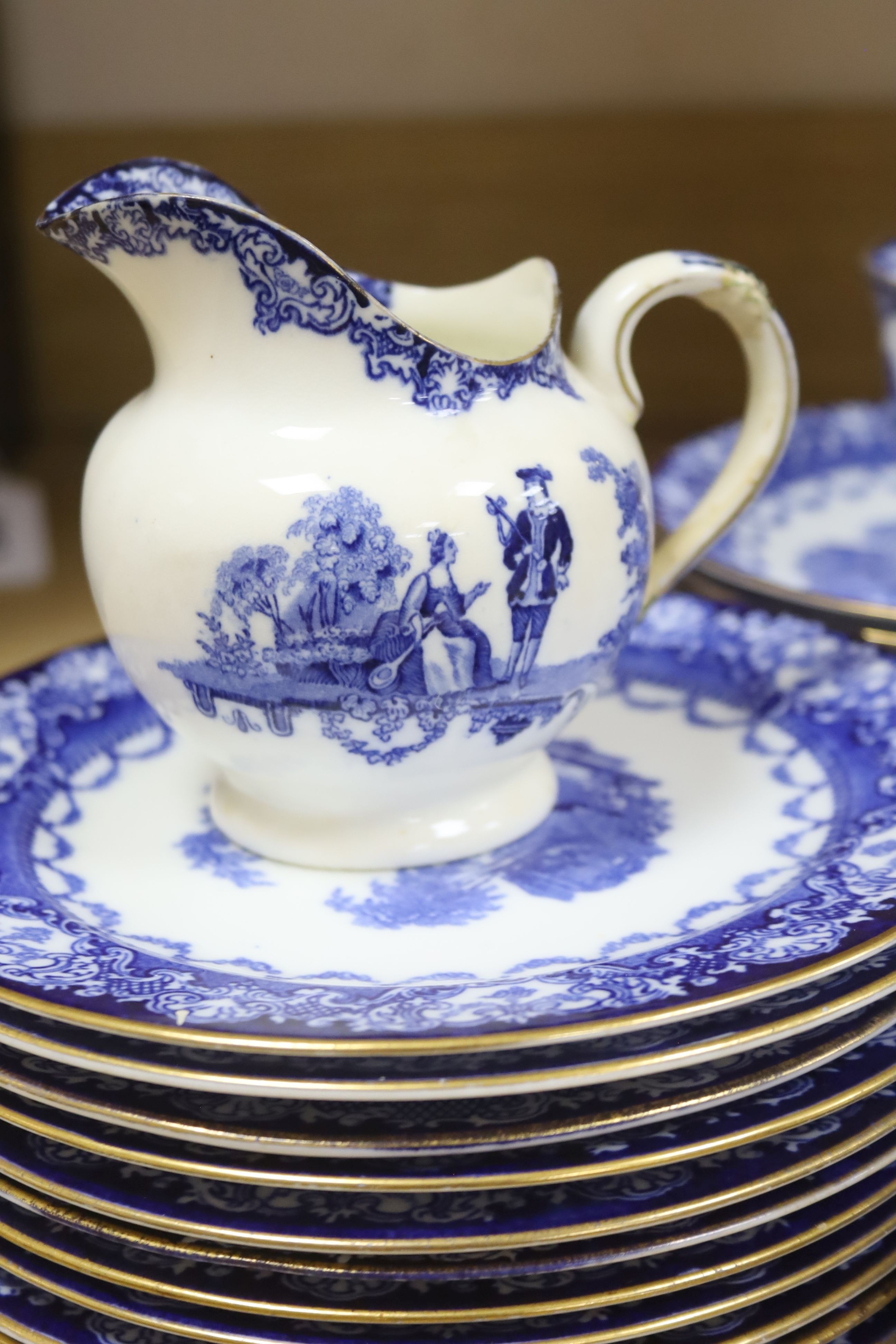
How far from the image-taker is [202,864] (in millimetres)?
547

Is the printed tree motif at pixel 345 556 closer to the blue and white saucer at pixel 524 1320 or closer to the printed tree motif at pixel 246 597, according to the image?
the printed tree motif at pixel 246 597

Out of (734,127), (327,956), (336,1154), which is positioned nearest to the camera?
(336,1154)

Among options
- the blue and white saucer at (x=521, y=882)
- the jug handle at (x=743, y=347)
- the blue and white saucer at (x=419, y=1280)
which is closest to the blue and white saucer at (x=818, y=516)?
the blue and white saucer at (x=521, y=882)

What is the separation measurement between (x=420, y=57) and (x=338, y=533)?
0.75m

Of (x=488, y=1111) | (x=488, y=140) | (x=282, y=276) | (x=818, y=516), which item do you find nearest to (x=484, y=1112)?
Result: (x=488, y=1111)

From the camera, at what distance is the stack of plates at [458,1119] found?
0.37 metres

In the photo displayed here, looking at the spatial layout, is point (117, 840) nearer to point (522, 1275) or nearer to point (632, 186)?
point (522, 1275)

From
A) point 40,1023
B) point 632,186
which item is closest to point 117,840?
point 40,1023

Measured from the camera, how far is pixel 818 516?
3.06 feet

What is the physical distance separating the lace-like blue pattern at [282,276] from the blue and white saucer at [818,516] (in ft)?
0.92

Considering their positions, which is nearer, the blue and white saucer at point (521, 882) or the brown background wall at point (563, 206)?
the blue and white saucer at point (521, 882)

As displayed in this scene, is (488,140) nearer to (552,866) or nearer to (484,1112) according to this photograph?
(552,866)

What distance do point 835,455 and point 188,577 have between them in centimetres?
66

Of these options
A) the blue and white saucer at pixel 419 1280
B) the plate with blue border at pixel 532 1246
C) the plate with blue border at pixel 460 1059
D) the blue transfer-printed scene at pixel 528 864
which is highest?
the plate with blue border at pixel 460 1059
